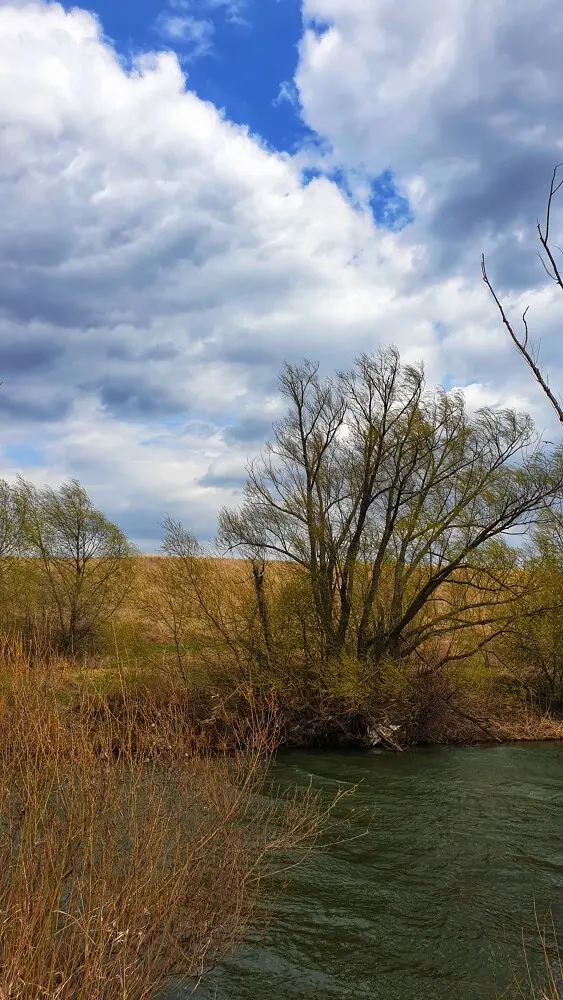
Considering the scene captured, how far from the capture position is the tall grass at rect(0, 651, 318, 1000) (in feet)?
15.2

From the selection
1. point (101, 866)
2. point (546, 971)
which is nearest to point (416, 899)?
point (546, 971)

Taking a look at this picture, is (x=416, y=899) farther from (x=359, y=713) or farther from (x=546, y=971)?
(x=359, y=713)

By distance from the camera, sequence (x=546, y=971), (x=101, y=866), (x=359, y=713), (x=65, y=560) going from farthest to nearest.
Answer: (x=65, y=560)
(x=359, y=713)
(x=546, y=971)
(x=101, y=866)

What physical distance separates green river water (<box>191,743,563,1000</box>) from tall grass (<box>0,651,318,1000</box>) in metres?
0.68

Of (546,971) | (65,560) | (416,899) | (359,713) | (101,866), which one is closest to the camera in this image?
(101,866)

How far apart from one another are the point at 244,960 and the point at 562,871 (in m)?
5.89

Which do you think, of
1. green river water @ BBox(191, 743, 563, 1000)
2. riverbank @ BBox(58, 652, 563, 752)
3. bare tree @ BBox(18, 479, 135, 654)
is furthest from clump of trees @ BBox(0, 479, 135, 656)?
green river water @ BBox(191, 743, 563, 1000)

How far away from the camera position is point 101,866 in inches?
218

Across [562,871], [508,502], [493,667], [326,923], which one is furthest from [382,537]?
[326,923]

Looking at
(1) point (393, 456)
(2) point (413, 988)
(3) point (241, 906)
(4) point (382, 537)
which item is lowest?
(2) point (413, 988)

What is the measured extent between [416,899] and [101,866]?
6.23 m

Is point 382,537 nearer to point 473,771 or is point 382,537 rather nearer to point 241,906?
point 473,771

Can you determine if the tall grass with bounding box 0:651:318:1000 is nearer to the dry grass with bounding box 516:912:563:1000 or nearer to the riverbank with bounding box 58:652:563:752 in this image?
the dry grass with bounding box 516:912:563:1000

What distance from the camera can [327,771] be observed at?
1814cm
